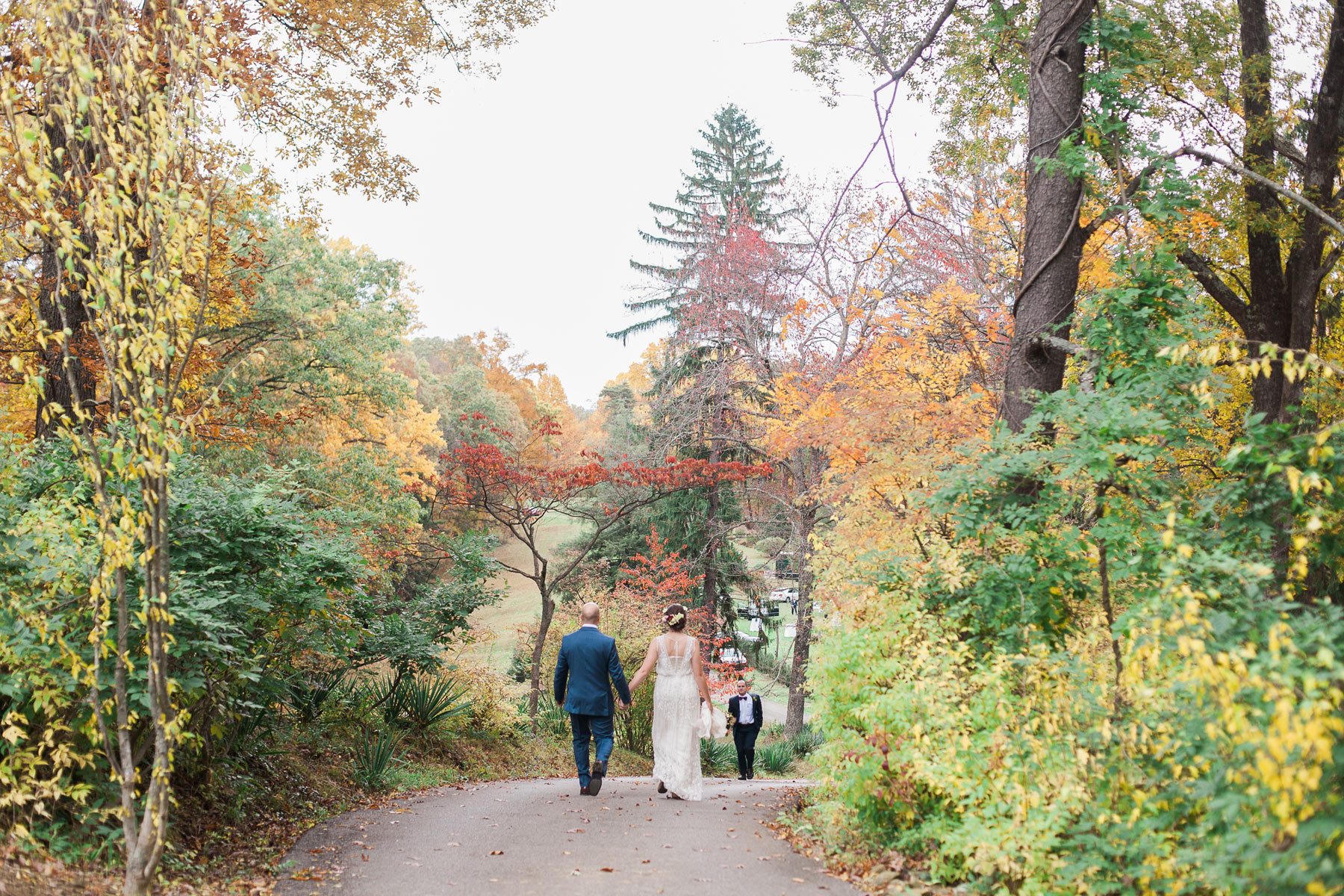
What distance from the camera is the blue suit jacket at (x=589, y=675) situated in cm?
719

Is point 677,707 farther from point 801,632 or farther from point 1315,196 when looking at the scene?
point 801,632

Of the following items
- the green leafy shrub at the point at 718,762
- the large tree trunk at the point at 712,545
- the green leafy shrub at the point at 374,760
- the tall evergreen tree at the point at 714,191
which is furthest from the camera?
the tall evergreen tree at the point at 714,191

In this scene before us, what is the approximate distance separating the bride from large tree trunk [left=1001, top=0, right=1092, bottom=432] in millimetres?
3518

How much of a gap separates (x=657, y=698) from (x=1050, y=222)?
212 inches

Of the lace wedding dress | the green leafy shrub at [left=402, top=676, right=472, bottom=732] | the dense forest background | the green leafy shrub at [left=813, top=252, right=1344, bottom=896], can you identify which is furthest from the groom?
the green leafy shrub at [left=402, top=676, right=472, bottom=732]

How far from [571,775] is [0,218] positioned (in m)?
9.50

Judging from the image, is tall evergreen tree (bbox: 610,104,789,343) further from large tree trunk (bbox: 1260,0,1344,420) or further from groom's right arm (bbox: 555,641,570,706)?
groom's right arm (bbox: 555,641,570,706)

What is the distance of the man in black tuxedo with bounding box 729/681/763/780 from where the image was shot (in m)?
12.4

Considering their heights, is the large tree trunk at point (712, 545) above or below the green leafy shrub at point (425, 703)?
above

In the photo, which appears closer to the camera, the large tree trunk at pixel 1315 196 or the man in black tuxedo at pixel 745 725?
the large tree trunk at pixel 1315 196

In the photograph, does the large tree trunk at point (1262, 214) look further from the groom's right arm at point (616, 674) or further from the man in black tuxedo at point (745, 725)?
the man in black tuxedo at point (745, 725)

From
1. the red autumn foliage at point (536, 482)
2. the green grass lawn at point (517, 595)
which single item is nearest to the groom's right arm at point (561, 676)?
the red autumn foliage at point (536, 482)

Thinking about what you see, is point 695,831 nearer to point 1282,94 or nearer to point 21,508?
point 21,508

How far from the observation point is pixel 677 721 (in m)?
7.58
